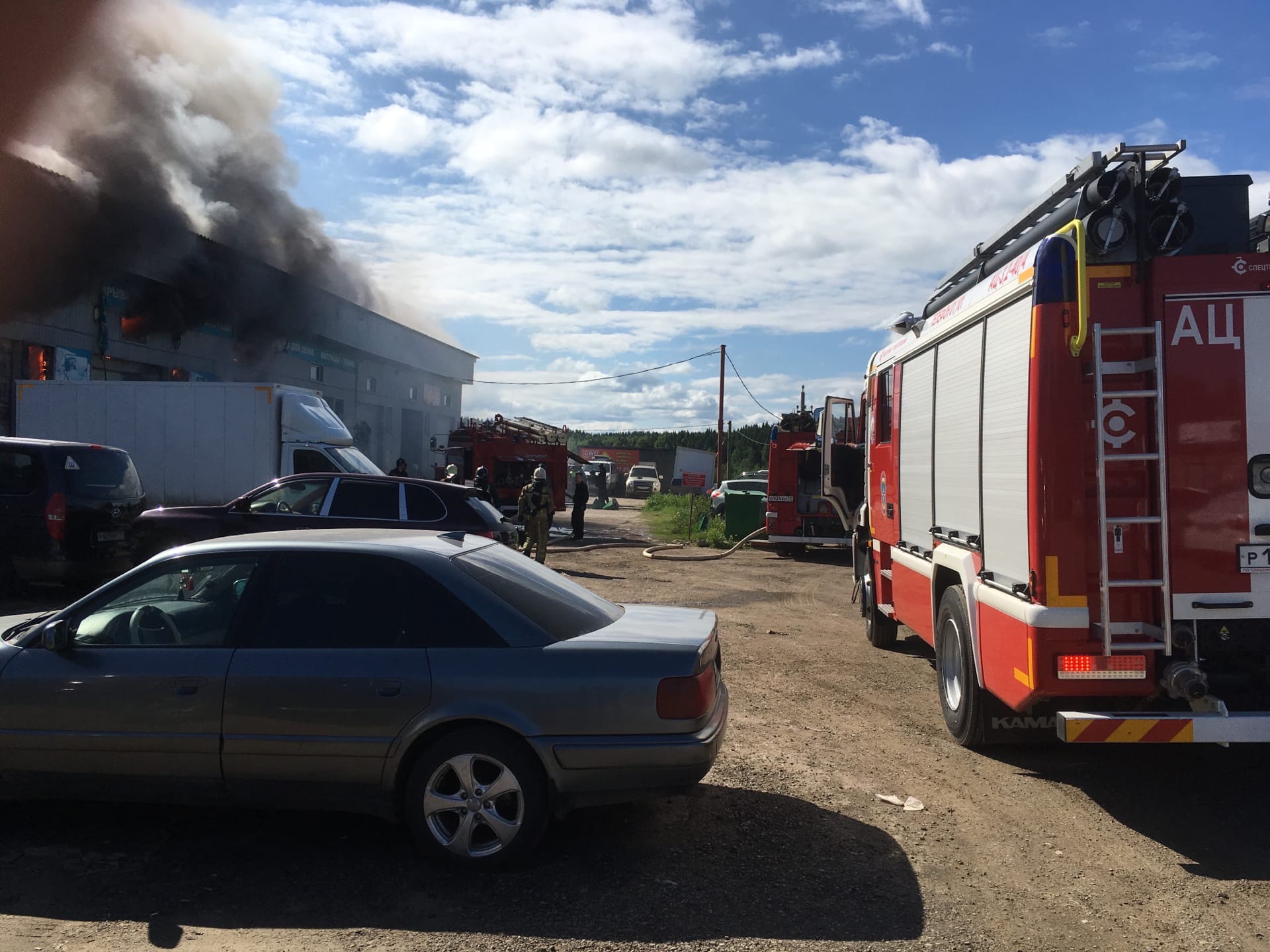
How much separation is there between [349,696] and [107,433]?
1390 cm

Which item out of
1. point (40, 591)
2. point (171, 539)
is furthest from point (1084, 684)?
point (40, 591)

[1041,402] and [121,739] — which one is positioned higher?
[1041,402]

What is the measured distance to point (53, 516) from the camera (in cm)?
994

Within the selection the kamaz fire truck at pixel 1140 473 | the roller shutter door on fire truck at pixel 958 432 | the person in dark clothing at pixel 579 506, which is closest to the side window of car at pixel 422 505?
the roller shutter door on fire truck at pixel 958 432

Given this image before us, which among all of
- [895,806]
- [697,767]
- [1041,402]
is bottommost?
[895,806]

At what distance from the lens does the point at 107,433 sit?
51.0 feet

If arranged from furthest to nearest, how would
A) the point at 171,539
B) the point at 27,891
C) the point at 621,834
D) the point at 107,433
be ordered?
the point at 107,433
the point at 171,539
the point at 621,834
the point at 27,891

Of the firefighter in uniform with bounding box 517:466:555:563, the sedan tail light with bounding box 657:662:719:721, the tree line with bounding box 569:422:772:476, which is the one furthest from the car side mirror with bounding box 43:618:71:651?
the tree line with bounding box 569:422:772:476

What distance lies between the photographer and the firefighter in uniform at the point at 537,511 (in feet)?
49.3

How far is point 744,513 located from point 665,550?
2919 millimetres

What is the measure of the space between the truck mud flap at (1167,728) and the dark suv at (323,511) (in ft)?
Result: 22.6

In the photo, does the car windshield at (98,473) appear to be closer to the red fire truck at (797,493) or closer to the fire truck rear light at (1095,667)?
the fire truck rear light at (1095,667)

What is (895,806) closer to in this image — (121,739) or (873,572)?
(121,739)

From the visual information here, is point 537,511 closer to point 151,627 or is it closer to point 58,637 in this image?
point 151,627
